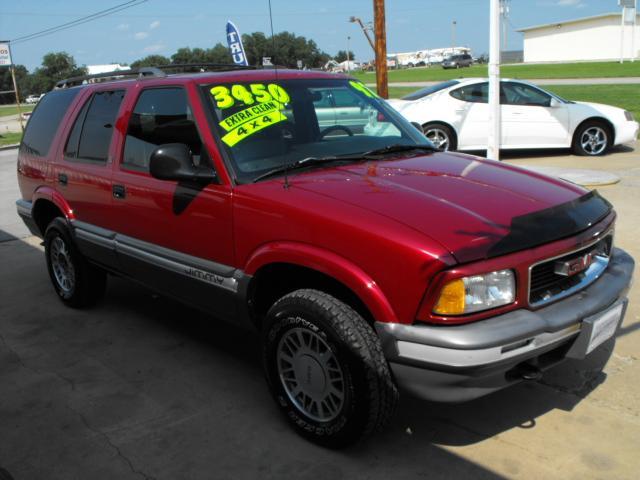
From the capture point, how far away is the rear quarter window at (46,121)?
5445 mm

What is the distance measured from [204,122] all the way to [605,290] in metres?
2.31

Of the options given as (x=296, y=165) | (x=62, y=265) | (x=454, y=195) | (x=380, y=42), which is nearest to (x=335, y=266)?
(x=454, y=195)

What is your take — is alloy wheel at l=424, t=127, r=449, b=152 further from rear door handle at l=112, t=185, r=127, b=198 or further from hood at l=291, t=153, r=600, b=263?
rear door handle at l=112, t=185, r=127, b=198

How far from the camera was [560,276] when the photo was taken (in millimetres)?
3033

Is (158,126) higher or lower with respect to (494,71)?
lower

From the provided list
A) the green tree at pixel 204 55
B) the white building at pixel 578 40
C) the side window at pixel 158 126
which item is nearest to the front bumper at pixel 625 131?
the side window at pixel 158 126

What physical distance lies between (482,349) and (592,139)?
1029 cm

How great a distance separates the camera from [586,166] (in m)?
10.7

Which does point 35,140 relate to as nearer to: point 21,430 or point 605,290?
point 21,430

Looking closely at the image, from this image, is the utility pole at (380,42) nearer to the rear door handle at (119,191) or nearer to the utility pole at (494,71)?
the utility pole at (494,71)

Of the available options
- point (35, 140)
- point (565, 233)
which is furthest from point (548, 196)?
point (35, 140)

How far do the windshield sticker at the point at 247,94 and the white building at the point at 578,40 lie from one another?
287ft

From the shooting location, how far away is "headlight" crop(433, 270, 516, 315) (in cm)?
272

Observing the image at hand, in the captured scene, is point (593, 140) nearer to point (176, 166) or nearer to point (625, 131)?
point (625, 131)
